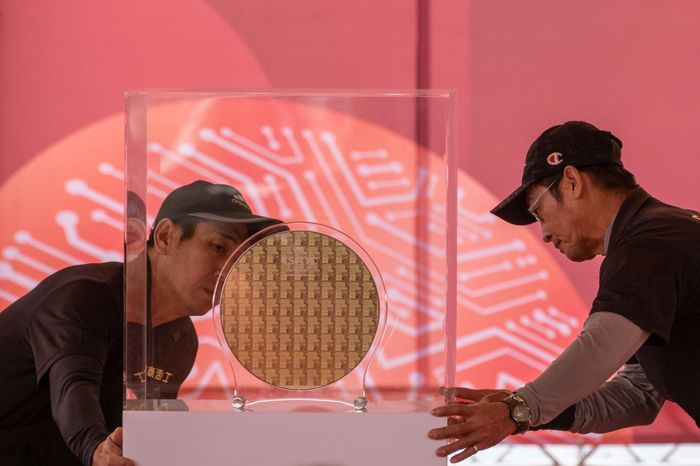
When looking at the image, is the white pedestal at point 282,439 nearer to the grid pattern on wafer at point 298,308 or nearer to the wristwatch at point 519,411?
the grid pattern on wafer at point 298,308

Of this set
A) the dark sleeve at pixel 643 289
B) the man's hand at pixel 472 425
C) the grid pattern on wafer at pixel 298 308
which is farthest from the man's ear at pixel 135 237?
the dark sleeve at pixel 643 289

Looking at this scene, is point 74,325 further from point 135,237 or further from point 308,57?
point 308,57

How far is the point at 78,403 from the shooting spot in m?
1.38

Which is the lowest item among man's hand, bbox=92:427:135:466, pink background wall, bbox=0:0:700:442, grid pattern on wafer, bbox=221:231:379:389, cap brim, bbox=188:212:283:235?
man's hand, bbox=92:427:135:466

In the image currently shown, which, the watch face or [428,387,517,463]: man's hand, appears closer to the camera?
[428,387,517,463]: man's hand

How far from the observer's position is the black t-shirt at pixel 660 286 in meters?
1.45

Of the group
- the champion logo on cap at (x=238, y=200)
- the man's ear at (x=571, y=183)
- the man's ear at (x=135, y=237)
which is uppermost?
the man's ear at (x=571, y=183)

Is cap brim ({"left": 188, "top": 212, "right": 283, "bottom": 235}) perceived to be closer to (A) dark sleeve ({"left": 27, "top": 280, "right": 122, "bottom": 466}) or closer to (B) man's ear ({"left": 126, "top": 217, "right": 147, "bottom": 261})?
(B) man's ear ({"left": 126, "top": 217, "right": 147, "bottom": 261})

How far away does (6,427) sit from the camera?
168 centimetres

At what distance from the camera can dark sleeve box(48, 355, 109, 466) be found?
136cm

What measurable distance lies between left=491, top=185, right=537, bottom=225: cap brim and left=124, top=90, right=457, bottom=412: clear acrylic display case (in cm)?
49

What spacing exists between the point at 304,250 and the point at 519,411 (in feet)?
1.34

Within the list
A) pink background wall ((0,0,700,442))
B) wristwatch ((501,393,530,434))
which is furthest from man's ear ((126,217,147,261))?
pink background wall ((0,0,700,442))

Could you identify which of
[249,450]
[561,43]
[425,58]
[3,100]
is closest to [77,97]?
[3,100]
